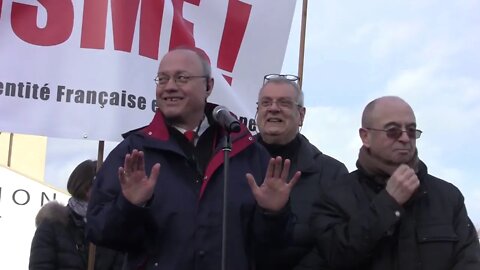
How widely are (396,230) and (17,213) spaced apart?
16.4 feet

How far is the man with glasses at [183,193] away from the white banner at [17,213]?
171 inches

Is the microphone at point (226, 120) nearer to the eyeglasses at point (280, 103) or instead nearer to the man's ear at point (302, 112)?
the eyeglasses at point (280, 103)

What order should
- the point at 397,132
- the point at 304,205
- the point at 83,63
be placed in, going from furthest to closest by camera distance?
1. the point at 83,63
2. the point at 304,205
3. the point at 397,132

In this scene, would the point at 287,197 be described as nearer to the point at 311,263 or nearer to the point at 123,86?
the point at 311,263

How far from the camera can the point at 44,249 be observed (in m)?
4.42

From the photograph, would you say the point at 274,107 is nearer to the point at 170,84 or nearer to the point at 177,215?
the point at 170,84

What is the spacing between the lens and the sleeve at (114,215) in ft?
9.31

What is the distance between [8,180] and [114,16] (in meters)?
3.59

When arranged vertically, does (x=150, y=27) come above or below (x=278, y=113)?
above

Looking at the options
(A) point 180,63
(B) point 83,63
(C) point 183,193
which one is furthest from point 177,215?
(B) point 83,63

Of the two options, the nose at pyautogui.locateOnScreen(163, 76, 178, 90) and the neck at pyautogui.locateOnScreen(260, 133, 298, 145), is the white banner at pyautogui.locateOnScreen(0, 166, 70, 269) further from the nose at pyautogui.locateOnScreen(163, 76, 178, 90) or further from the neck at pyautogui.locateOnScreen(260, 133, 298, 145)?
the nose at pyautogui.locateOnScreen(163, 76, 178, 90)

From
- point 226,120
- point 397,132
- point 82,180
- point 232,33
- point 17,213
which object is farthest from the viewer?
point 17,213

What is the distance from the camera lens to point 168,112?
10.4 feet

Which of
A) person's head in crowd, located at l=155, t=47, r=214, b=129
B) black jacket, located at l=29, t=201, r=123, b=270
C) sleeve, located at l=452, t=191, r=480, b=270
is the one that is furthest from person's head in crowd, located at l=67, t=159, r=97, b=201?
sleeve, located at l=452, t=191, r=480, b=270
